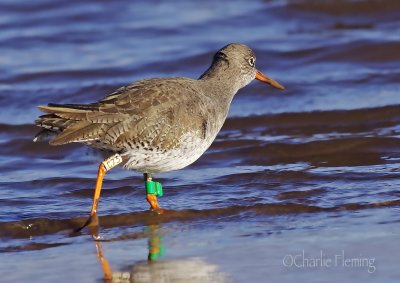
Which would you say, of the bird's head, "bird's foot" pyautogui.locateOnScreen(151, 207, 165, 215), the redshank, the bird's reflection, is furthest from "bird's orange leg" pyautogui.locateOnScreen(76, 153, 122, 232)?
the bird's head

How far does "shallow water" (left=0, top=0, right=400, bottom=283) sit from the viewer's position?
8359mm

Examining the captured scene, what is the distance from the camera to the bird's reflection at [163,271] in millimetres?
7836

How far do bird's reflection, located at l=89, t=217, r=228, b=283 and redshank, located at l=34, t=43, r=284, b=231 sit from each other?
1.26 meters

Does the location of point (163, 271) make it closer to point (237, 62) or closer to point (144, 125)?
point (144, 125)

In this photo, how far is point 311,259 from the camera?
26.5 ft

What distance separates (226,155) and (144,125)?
132 inches

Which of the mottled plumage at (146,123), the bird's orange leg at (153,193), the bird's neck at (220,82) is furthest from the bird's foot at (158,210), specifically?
the bird's neck at (220,82)

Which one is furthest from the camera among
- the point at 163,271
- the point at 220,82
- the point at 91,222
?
the point at 220,82

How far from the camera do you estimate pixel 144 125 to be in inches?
373

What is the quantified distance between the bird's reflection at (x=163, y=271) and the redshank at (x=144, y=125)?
4.13 ft

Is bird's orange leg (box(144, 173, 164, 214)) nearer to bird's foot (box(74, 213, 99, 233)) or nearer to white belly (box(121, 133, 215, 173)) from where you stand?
white belly (box(121, 133, 215, 173))

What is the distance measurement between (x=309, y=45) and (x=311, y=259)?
10.0 m

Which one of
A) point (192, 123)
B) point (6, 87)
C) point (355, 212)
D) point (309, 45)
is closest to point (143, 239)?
point (192, 123)

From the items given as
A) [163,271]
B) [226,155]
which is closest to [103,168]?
[163,271]
